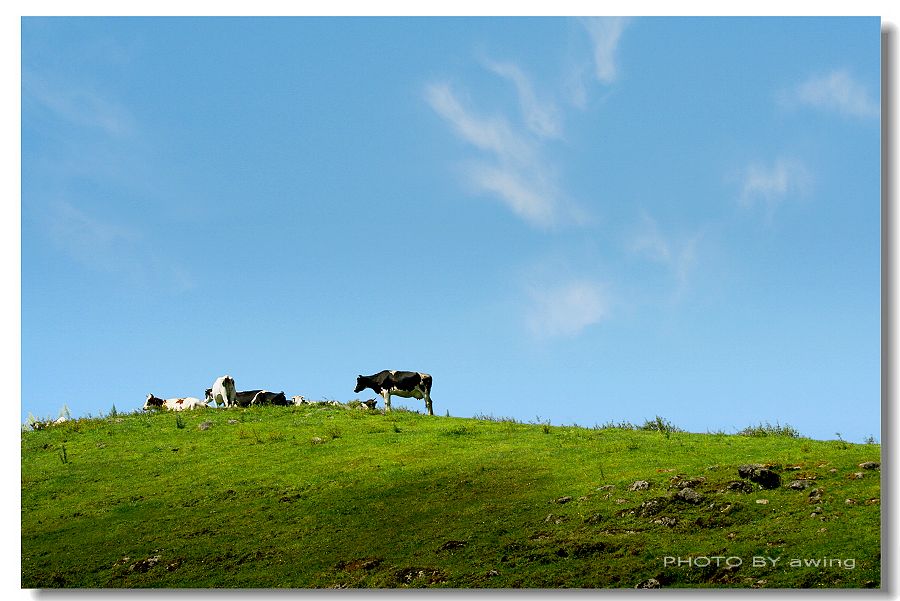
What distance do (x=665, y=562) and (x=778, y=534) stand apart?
8.14 feet

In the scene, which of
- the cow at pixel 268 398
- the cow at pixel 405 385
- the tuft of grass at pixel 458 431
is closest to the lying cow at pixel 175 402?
the cow at pixel 268 398

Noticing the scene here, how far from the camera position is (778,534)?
728 inches

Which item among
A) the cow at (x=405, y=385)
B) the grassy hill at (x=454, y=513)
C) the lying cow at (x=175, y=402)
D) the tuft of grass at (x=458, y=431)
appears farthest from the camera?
the lying cow at (x=175, y=402)

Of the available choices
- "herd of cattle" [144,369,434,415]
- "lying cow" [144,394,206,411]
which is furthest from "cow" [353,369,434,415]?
"lying cow" [144,394,206,411]

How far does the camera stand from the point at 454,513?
70.1ft

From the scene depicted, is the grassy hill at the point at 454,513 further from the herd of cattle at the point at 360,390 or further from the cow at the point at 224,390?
the cow at the point at 224,390

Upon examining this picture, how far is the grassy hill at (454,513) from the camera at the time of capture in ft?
60.2

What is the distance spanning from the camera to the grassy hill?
60.2ft

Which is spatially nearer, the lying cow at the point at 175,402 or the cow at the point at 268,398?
the cow at the point at 268,398

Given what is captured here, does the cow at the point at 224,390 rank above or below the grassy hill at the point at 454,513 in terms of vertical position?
above

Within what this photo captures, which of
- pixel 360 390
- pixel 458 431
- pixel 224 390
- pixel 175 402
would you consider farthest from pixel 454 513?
pixel 175 402
